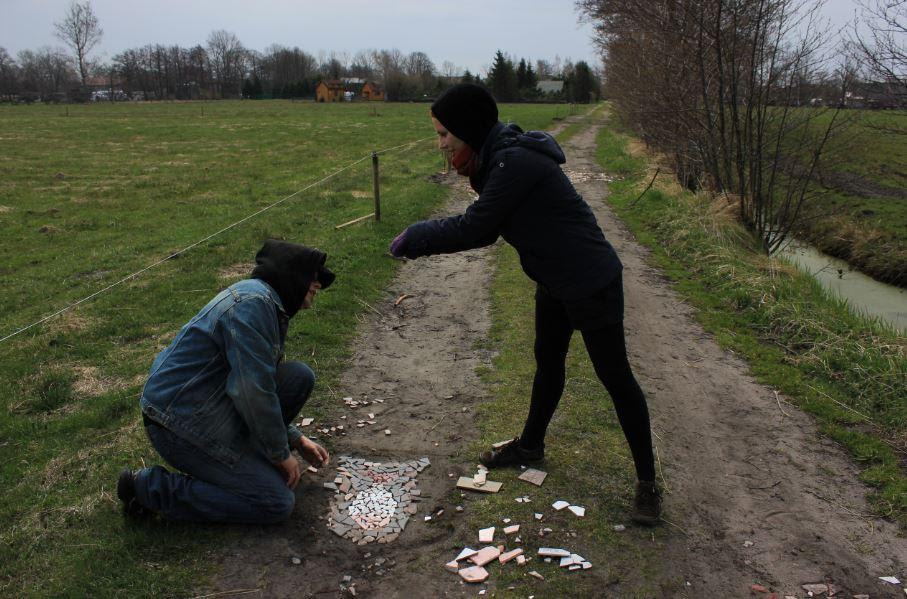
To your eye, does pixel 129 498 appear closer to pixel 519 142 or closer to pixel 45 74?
pixel 519 142

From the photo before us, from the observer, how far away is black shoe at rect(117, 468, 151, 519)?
3.26 meters

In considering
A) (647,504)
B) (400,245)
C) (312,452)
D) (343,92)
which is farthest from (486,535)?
(343,92)

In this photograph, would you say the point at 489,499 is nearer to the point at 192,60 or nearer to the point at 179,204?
the point at 179,204

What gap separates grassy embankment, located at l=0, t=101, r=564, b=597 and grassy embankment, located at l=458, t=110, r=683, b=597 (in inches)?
54.4

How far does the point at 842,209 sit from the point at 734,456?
14918mm

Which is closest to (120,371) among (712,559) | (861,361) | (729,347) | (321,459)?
(321,459)

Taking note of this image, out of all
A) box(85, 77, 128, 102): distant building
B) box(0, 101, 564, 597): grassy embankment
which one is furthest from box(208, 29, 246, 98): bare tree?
box(0, 101, 564, 597): grassy embankment

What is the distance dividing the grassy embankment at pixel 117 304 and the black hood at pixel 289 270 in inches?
49.2

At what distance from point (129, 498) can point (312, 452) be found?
0.96 metres

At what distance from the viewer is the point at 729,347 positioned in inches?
245

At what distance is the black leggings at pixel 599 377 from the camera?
128 inches

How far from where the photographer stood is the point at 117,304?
706cm

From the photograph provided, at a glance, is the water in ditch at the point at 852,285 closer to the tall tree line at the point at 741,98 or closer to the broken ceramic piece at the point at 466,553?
the tall tree line at the point at 741,98

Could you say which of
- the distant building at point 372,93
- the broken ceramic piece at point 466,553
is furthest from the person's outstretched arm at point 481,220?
the distant building at point 372,93
